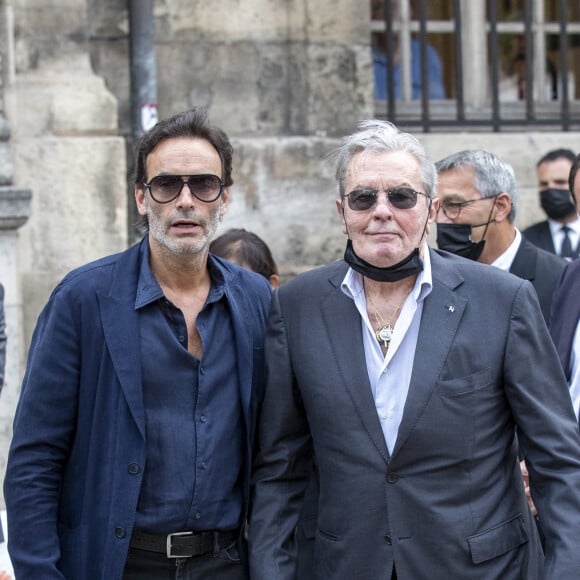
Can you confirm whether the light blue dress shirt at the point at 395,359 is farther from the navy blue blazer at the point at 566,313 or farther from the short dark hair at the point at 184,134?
the navy blue blazer at the point at 566,313

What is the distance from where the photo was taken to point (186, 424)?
3529mm

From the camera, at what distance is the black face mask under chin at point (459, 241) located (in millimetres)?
5328

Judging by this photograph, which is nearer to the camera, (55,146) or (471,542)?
(471,542)

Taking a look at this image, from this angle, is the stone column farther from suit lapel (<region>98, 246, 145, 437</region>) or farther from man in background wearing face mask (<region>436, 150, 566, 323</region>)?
suit lapel (<region>98, 246, 145, 437</region>)

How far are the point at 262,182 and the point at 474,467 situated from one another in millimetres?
4617

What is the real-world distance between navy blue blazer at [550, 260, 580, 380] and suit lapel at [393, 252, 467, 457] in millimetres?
1235

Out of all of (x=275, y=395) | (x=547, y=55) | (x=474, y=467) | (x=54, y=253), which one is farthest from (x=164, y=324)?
(x=547, y=55)

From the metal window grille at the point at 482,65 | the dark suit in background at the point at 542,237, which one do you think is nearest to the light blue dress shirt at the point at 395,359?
the dark suit in background at the point at 542,237

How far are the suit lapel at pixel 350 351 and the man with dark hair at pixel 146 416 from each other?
27 cm

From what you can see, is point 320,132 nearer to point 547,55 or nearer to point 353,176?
point 547,55

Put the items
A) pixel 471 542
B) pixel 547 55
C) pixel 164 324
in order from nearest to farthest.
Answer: pixel 471 542, pixel 164 324, pixel 547 55

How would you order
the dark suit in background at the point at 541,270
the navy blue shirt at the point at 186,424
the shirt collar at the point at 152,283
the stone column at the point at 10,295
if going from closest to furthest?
the navy blue shirt at the point at 186,424
the shirt collar at the point at 152,283
the dark suit in background at the point at 541,270
the stone column at the point at 10,295

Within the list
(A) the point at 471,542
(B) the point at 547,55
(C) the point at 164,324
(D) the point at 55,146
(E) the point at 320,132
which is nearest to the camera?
(A) the point at 471,542

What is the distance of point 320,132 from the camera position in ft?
26.2
